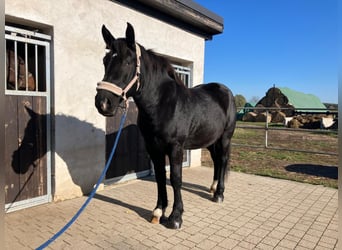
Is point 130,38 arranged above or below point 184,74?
below

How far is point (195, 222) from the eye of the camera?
10.1 feet

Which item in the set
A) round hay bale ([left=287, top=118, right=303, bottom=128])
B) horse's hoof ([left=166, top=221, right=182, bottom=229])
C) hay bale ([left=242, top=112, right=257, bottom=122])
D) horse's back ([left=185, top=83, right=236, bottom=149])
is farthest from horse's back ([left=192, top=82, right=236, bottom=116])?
hay bale ([left=242, top=112, right=257, bottom=122])

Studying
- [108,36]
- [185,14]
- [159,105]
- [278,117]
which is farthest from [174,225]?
[278,117]

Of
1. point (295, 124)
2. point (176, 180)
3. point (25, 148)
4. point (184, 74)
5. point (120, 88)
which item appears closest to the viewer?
point (120, 88)

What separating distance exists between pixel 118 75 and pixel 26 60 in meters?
1.74

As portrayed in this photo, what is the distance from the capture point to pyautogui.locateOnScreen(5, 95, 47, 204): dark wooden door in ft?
10.6

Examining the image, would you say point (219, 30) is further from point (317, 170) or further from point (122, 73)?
point (122, 73)

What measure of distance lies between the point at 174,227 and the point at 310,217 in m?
1.79

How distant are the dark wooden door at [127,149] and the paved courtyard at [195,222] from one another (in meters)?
0.38

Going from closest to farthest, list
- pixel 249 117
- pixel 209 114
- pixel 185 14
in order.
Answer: pixel 209 114 → pixel 185 14 → pixel 249 117

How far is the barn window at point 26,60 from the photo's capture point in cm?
325

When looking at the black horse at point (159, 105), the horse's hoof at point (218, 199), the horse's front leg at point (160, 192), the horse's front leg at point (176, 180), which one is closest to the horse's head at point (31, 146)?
the black horse at point (159, 105)

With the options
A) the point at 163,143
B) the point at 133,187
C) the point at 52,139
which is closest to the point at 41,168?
the point at 52,139

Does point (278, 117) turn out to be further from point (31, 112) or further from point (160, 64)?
point (31, 112)
